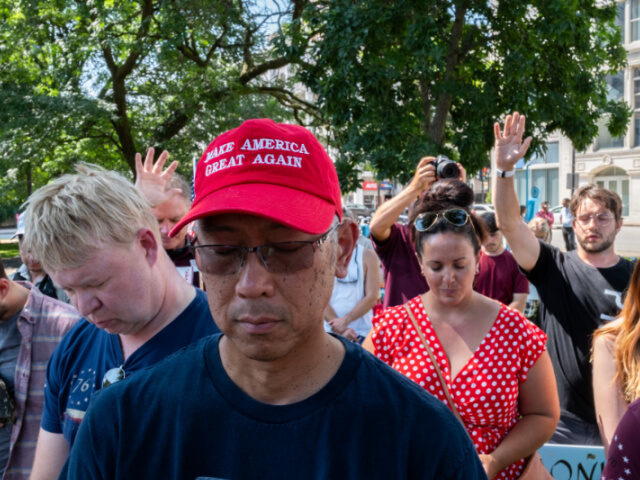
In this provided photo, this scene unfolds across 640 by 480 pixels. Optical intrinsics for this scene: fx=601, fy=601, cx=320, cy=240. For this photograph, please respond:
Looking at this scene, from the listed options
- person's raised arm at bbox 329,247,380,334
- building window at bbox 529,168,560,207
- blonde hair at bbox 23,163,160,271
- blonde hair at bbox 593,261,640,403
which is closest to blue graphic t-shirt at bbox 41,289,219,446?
blonde hair at bbox 23,163,160,271

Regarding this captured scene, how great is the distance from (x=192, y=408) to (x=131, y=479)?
0.18 metres

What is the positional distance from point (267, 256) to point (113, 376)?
84 centimetres

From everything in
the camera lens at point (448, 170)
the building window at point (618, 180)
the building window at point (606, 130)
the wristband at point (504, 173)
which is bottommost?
the wristband at point (504, 173)

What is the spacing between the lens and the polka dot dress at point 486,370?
2.29 meters

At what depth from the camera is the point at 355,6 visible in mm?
8711

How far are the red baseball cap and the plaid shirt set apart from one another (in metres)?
1.62

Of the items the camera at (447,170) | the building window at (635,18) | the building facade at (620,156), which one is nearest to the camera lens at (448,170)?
the camera at (447,170)

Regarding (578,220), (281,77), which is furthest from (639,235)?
(578,220)

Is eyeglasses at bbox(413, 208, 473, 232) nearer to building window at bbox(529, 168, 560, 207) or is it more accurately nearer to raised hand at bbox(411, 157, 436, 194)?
raised hand at bbox(411, 157, 436, 194)

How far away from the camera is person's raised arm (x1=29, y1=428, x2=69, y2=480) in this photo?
1828mm

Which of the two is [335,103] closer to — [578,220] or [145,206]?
[578,220]

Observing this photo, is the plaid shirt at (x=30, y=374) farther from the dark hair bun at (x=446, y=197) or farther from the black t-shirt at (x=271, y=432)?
the dark hair bun at (x=446, y=197)

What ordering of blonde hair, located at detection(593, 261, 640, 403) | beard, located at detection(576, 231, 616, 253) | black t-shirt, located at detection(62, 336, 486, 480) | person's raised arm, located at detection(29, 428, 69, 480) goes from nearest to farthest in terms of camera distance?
black t-shirt, located at detection(62, 336, 486, 480) → person's raised arm, located at detection(29, 428, 69, 480) → blonde hair, located at detection(593, 261, 640, 403) → beard, located at detection(576, 231, 616, 253)

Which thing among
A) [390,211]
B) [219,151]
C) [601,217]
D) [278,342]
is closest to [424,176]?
[390,211]
